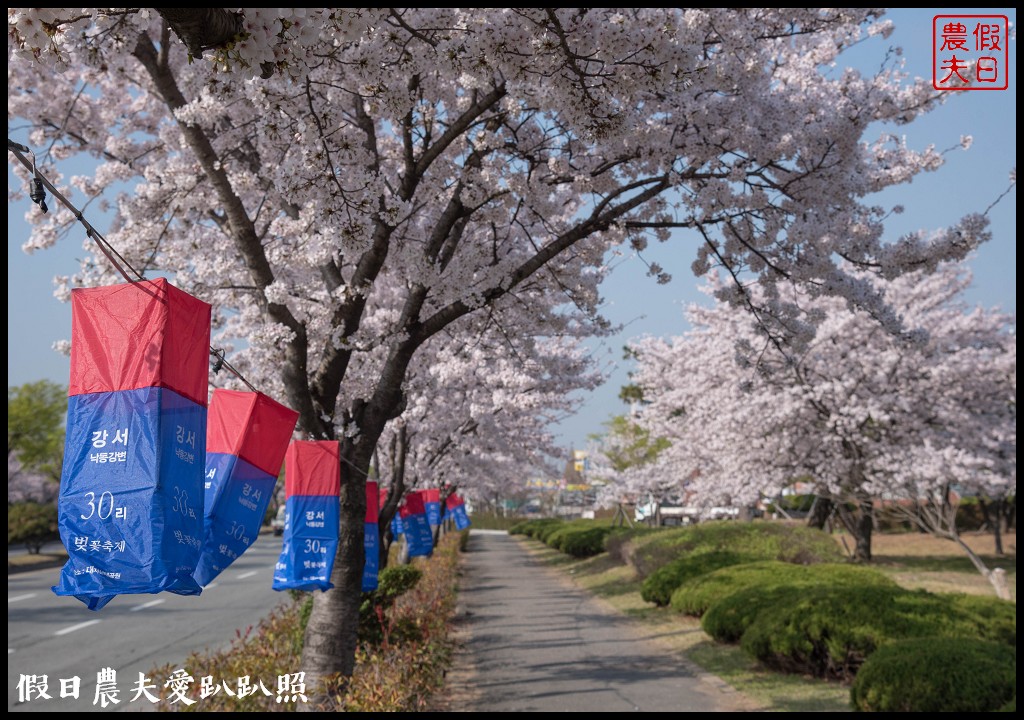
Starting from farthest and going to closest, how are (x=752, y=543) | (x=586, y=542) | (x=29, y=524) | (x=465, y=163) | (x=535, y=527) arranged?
(x=535, y=527), (x=29, y=524), (x=586, y=542), (x=752, y=543), (x=465, y=163)

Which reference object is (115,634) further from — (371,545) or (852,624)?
(852,624)

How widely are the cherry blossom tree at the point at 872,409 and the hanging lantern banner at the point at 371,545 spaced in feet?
38.3

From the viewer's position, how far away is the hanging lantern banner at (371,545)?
9.23 metres

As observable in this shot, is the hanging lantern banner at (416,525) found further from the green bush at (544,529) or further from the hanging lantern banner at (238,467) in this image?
the green bush at (544,529)

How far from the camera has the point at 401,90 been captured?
5.50 metres

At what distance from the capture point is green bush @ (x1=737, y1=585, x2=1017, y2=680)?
27.7 ft

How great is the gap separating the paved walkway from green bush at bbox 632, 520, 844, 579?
2.18m

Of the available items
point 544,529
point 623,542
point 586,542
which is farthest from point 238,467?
point 544,529

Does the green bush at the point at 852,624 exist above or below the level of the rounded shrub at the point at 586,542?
above

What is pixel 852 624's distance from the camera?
877 centimetres

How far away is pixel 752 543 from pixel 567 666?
28.0ft

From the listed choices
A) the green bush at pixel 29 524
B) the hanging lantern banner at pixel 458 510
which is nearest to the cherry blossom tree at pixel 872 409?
the hanging lantern banner at pixel 458 510

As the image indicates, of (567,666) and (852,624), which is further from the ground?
(852,624)

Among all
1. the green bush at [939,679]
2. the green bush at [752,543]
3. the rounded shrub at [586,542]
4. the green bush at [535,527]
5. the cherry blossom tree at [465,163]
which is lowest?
the green bush at [535,527]
